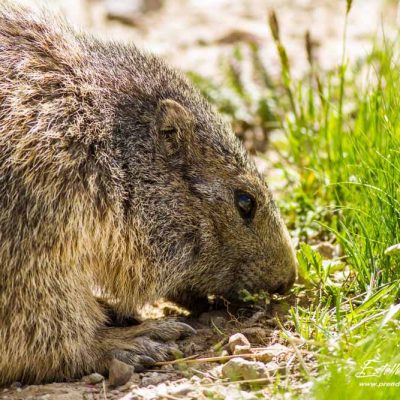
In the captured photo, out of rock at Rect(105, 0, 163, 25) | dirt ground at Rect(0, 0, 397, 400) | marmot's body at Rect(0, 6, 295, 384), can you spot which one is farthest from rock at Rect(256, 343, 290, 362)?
rock at Rect(105, 0, 163, 25)

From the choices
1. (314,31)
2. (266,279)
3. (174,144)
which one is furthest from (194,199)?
(314,31)

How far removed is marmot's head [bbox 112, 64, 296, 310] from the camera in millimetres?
5449

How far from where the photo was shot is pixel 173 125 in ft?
18.2

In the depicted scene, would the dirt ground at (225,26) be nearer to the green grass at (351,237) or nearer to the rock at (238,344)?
the green grass at (351,237)

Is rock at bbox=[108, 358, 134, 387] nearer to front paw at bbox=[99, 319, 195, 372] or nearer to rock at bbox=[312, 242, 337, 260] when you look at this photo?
front paw at bbox=[99, 319, 195, 372]

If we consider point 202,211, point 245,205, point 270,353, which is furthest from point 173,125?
point 270,353

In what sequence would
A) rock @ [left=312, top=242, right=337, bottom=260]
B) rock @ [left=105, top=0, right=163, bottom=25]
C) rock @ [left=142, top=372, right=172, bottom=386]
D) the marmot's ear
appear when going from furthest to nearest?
rock @ [left=105, top=0, right=163, bottom=25], rock @ [left=312, top=242, right=337, bottom=260], the marmot's ear, rock @ [left=142, top=372, right=172, bottom=386]

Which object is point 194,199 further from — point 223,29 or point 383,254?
point 223,29

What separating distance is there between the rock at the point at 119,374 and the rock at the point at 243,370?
61 centimetres

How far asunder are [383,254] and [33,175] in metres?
2.28

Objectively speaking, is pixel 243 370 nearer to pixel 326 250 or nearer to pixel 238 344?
pixel 238 344

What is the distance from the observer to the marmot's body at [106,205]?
4930 mm

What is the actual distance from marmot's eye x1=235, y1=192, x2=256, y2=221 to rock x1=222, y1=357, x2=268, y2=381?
1234 mm

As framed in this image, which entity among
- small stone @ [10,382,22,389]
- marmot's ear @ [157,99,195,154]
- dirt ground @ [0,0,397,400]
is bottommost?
small stone @ [10,382,22,389]
